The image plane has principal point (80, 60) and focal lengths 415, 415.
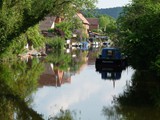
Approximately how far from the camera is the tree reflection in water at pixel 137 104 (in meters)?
16.6

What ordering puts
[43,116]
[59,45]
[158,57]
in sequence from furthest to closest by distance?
[59,45] → [158,57] → [43,116]

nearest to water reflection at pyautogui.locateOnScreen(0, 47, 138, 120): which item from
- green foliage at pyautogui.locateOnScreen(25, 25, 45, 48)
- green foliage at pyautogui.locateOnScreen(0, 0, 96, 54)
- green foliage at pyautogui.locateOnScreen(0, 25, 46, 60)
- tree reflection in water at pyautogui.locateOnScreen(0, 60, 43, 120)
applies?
tree reflection in water at pyautogui.locateOnScreen(0, 60, 43, 120)

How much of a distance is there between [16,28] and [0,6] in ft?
7.28

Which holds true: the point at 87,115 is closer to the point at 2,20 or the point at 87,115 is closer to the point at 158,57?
the point at 158,57

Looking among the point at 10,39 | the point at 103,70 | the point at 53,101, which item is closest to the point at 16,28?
the point at 10,39

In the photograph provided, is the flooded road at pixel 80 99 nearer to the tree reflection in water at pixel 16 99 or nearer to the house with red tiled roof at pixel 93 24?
the tree reflection in water at pixel 16 99

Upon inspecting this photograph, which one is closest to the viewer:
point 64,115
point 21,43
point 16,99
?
point 64,115

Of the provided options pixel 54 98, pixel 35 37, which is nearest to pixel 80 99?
pixel 54 98

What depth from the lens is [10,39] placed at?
35.3 m

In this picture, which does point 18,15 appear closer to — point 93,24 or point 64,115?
point 64,115

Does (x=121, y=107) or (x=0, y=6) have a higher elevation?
(x=0, y=6)

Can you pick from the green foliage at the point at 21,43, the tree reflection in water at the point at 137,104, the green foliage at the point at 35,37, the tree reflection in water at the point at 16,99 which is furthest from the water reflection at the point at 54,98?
the green foliage at the point at 35,37

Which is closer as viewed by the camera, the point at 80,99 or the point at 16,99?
the point at 16,99

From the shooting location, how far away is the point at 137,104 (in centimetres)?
1912
